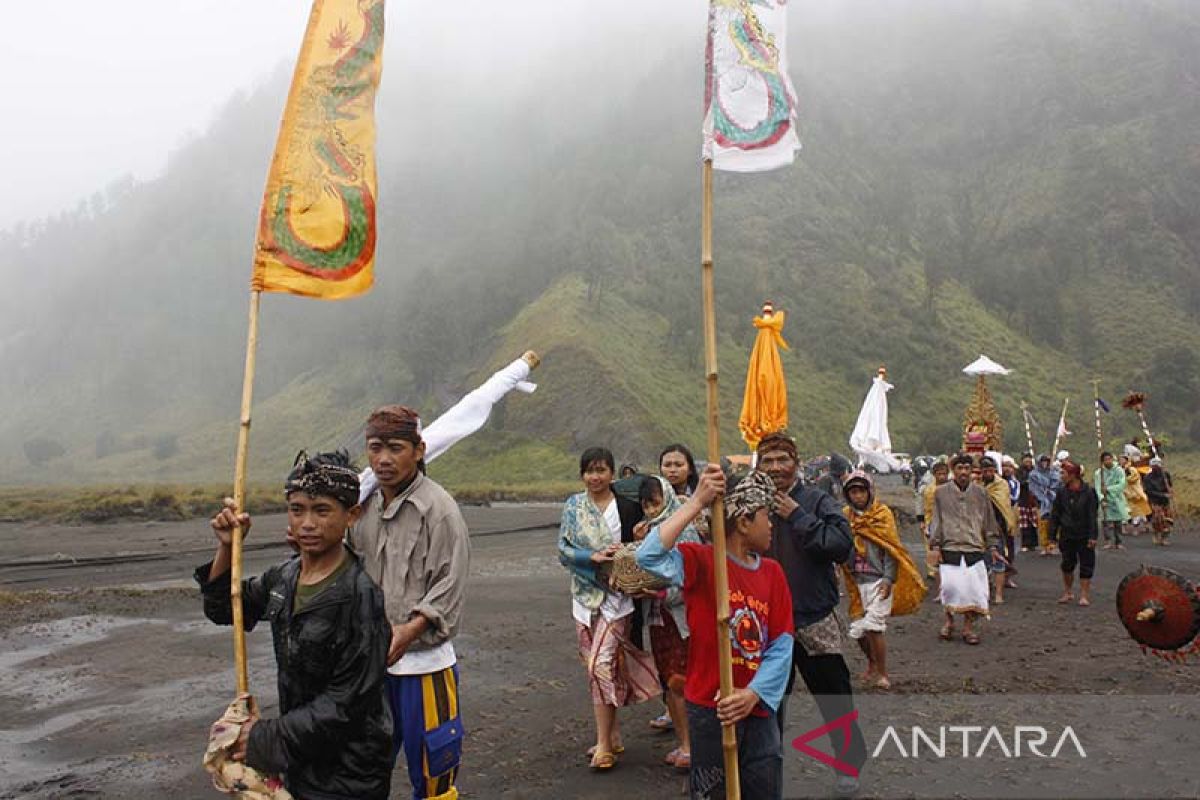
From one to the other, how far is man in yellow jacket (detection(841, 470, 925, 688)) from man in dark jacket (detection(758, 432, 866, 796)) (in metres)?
2.17

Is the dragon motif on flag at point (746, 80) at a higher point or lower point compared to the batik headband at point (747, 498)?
higher

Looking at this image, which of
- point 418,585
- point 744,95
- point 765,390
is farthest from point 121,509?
point 744,95

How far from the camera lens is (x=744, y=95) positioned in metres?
3.60

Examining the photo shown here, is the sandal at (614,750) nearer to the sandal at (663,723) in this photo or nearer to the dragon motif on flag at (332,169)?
the sandal at (663,723)

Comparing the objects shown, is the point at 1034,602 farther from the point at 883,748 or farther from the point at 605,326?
the point at 605,326

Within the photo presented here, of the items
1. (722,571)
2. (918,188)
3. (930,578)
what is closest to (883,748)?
(722,571)

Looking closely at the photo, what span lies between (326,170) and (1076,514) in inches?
399

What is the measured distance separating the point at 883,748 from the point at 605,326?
52.7 meters

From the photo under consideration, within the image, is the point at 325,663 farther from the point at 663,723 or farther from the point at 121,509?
the point at 121,509

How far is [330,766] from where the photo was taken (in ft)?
8.46

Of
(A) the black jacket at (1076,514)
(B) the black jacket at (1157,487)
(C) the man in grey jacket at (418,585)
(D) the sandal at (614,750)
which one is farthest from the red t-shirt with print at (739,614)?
(B) the black jacket at (1157,487)

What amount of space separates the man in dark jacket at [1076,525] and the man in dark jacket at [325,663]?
33.1 ft

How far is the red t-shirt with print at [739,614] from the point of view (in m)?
3.28

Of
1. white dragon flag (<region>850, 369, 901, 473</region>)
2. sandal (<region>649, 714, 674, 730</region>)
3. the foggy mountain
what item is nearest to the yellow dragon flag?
sandal (<region>649, 714, 674, 730</region>)
